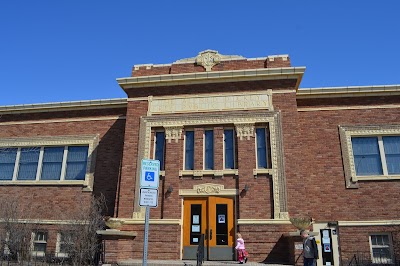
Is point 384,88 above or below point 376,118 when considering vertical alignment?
above

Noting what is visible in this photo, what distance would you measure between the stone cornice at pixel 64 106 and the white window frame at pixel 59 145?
162 cm

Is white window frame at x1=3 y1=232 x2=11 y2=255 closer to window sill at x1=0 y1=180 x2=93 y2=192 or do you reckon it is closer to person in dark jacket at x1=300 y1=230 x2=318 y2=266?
window sill at x1=0 y1=180 x2=93 y2=192

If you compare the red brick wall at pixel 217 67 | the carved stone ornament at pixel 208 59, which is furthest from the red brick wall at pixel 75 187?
the carved stone ornament at pixel 208 59

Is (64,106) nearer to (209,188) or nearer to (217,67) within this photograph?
(217,67)

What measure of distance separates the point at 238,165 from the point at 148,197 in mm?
8970

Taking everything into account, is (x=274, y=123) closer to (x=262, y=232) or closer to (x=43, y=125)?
(x=262, y=232)

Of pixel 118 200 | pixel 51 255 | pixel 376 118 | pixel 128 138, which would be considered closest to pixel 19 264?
pixel 51 255

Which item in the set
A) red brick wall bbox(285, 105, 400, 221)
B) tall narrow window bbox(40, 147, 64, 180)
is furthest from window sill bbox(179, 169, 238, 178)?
tall narrow window bbox(40, 147, 64, 180)

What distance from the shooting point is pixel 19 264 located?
43.8 feet

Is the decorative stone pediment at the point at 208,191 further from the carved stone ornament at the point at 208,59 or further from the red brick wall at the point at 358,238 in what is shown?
the carved stone ornament at the point at 208,59

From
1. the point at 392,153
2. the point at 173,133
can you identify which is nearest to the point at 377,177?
the point at 392,153

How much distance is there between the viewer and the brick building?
14695 mm

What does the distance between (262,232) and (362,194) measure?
4764 millimetres

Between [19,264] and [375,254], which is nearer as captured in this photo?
[19,264]
